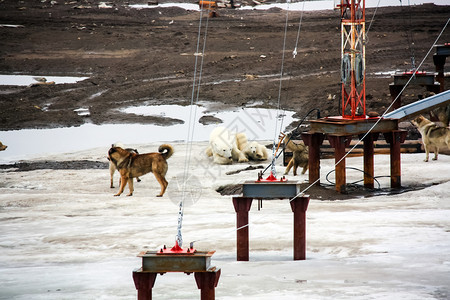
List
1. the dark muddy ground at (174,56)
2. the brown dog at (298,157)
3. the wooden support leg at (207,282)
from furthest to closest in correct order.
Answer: the dark muddy ground at (174,56)
the brown dog at (298,157)
the wooden support leg at (207,282)

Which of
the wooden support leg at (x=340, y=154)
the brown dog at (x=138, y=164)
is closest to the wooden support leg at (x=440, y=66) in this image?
the wooden support leg at (x=340, y=154)

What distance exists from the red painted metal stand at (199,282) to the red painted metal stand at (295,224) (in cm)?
215

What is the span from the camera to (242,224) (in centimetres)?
799

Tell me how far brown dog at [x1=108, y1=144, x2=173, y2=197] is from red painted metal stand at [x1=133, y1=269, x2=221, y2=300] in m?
6.94

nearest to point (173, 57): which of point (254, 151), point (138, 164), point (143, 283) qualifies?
point (254, 151)

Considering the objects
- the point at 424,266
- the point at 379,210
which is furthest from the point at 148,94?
the point at 424,266

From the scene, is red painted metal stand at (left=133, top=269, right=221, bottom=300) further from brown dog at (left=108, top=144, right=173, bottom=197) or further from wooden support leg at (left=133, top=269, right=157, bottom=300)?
brown dog at (left=108, top=144, right=173, bottom=197)

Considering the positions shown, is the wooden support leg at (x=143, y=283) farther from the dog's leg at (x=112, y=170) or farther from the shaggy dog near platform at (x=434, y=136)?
the shaggy dog near platform at (x=434, y=136)

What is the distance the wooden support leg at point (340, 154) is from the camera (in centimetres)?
1210

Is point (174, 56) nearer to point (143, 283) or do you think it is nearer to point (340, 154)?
point (340, 154)

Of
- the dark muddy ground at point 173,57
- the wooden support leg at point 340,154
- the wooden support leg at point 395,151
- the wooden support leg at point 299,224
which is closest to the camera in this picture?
the wooden support leg at point 299,224

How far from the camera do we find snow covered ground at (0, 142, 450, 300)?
701 cm

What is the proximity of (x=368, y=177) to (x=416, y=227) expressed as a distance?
11.8 ft

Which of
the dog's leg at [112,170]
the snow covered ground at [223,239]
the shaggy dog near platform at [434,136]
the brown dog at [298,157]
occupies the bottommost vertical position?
the snow covered ground at [223,239]
